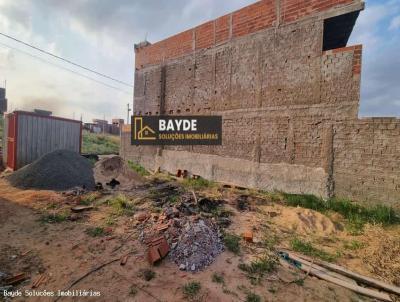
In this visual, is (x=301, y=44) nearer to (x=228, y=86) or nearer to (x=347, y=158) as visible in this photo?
(x=228, y=86)

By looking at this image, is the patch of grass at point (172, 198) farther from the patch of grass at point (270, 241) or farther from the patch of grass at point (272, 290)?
the patch of grass at point (272, 290)

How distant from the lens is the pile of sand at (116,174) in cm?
851

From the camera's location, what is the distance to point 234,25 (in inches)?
310

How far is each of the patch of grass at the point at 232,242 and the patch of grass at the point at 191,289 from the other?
3.18 feet

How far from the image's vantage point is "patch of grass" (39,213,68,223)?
4.92 metres

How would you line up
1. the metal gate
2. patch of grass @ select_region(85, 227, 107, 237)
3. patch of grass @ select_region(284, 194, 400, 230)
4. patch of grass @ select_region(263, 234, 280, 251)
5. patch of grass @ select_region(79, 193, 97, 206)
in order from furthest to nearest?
1. the metal gate
2. patch of grass @ select_region(79, 193, 97, 206)
3. patch of grass @ select_region(284, 194, 400, 230)
4. patch of grass @ select_region(85, 227, 107, 237)
5. patch of grass @ select_region(263, 234, 280, 251)

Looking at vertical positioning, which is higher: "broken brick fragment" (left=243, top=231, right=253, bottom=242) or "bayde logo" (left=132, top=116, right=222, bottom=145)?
"bayde logo" (left=132, top=116, right=222, bottom=145)

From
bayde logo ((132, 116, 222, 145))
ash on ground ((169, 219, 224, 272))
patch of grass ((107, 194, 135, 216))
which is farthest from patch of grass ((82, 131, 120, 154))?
ash on ground ((169, 219, 224, 272))

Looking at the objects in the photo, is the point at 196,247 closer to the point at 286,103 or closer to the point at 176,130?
the point at 286,103

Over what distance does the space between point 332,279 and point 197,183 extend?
5.51m

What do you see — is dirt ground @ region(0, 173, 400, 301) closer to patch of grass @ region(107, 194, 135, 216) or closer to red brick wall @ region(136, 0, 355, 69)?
patch of grass @ region(107, 194, 135, 216)

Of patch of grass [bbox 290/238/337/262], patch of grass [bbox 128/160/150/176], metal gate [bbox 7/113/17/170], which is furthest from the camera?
patch of grass [bbox 128/160/150/176]

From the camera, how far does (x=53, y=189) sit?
733cm

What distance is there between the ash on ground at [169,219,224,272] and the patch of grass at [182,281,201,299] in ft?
0.93
